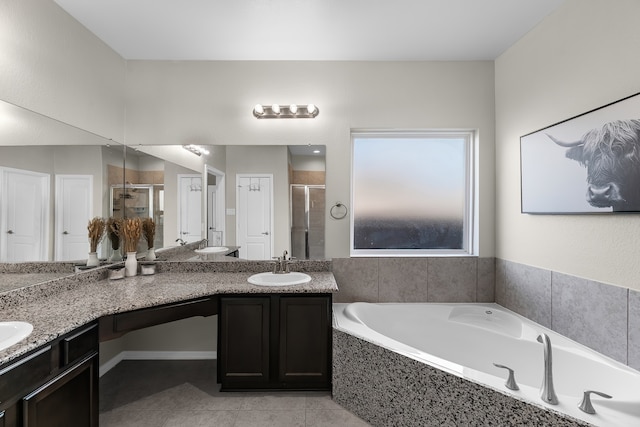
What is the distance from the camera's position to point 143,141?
2764 mm

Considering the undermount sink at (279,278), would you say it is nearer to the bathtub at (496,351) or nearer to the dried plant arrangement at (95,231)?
the bathtub at (496,351)

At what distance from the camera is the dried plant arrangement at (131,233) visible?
98.3 inches

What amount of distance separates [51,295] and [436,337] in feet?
8.82

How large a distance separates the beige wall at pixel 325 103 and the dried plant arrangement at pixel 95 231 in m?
0.85

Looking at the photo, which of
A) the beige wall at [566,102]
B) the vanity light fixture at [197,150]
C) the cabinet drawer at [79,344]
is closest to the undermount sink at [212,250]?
the vanity light fixture at [197,150]

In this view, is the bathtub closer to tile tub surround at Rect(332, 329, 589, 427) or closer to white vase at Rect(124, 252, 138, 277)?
tile tub surround at Rect(332, 329, 589, 427)

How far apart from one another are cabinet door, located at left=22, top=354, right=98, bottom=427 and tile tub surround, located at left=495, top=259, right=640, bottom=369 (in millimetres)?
2836

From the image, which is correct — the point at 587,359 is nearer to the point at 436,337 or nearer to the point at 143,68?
the point at 436,337

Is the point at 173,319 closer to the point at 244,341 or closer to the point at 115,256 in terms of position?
the point at 244,341

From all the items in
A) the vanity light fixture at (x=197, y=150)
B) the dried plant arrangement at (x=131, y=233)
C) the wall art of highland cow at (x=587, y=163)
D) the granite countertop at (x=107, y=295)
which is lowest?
the granite countertop at (x=107, y=295)

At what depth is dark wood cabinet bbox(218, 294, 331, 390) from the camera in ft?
7.23

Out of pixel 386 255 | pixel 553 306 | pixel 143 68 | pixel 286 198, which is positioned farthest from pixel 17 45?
pixel 553 306

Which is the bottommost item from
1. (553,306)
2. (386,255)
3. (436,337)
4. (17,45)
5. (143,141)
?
(436,337)

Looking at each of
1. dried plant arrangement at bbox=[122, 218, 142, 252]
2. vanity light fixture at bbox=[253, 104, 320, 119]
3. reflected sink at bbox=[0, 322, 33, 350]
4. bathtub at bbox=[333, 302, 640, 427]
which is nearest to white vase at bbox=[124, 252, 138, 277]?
dried plant arrangement at bbox=[122, 218, 142, 252]
